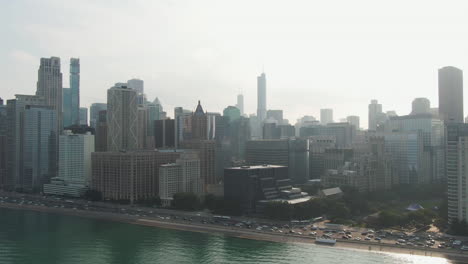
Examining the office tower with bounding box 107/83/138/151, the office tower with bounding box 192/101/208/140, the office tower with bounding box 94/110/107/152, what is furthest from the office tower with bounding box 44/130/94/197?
the office tower with bounding box 192/101/208/140

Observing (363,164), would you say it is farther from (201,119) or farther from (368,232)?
(201,119)

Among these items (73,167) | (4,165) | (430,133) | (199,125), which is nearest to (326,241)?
(73,167)

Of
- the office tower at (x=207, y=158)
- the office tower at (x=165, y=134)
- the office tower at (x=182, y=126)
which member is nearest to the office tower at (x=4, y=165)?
the office tower at (x=165, y=134)

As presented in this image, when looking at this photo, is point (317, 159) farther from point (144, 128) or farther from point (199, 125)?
point (144, 128)

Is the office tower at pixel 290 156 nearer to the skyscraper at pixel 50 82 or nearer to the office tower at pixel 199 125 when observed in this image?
the office tower at pixel 199 125

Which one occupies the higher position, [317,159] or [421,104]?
[421,104]

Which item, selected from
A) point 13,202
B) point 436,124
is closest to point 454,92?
point 436,124

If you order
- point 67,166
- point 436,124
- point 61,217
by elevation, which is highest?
point 436,124

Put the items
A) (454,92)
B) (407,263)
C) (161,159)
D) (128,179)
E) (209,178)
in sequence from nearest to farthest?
1. (407,263)
2. (128,179)
3. (161,159)
4. (209,178)
5. (454,92)
